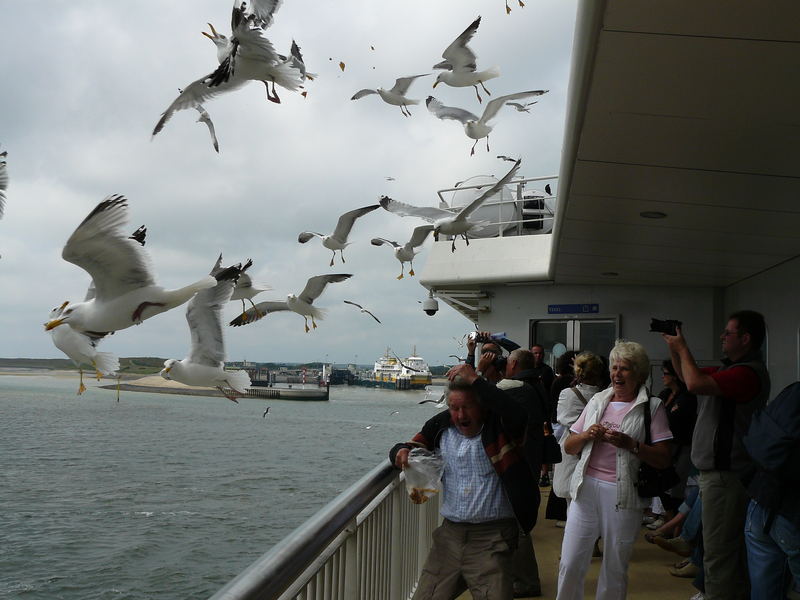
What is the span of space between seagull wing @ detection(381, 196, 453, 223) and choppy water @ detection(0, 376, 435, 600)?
13.9 meters

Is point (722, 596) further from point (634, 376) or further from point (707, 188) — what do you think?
point (707, 188)

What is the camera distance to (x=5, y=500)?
31.7 metres

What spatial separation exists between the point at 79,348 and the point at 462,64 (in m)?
6.30

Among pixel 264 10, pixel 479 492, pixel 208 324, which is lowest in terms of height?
pixel 479 492

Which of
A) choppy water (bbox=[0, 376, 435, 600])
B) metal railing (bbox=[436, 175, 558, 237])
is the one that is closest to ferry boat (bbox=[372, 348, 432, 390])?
choppy water (bbox=[0, 376, 435, 600])

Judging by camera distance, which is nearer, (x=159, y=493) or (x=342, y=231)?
(x=342, y=231)

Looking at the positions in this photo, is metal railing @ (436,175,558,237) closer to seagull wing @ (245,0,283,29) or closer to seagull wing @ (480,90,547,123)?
seagull wing @ (480,90,547,123)

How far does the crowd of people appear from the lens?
120 inches

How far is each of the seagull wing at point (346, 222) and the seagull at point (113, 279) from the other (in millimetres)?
4675

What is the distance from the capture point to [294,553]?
188 centimetres

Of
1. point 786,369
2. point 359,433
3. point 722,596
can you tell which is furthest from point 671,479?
point 359,433

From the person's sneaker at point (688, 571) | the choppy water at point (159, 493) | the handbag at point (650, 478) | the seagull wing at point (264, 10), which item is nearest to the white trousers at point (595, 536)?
the handbag at point (650, 478)

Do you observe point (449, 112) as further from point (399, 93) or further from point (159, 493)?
point (159, 493)

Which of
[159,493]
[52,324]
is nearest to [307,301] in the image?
[52,324]
